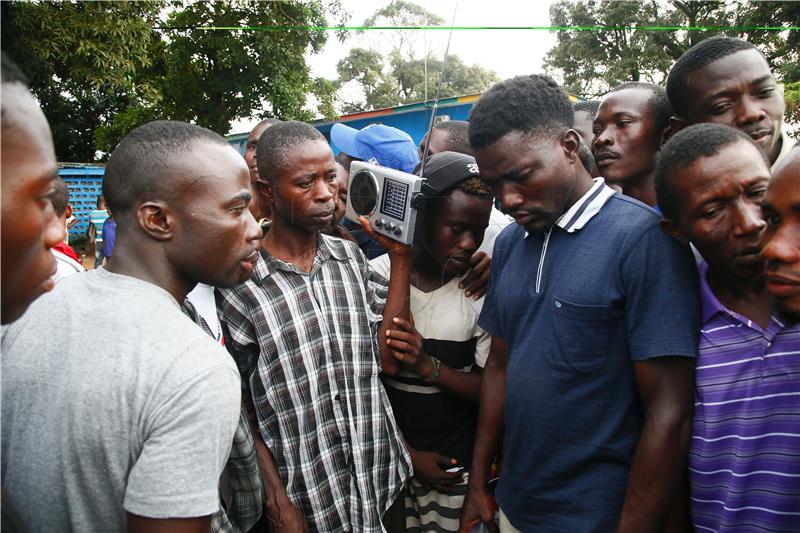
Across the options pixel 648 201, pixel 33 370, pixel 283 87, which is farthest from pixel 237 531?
pixel 283 87

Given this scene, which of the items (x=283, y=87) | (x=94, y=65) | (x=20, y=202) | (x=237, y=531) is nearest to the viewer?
(x=20, y=202)

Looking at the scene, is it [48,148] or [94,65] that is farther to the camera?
[94,65]

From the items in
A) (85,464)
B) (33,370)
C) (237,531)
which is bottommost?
(237,531)

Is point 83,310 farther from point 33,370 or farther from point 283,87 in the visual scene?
point 283,87

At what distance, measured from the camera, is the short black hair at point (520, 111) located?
1.49 metres

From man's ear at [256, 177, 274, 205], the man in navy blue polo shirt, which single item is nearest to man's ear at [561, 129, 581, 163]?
the man in navy blue polo shirt

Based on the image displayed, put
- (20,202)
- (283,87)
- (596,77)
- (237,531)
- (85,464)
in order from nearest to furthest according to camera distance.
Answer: (20,202)
(85,464)
(237,531)
(283,87)
(596,77)

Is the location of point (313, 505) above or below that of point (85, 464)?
below

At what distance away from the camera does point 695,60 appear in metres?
1.69

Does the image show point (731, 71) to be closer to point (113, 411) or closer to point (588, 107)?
point (588, 107)

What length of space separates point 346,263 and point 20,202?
3.78 ft

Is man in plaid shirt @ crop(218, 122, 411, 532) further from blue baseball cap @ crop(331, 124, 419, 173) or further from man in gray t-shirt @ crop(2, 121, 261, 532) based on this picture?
blue baseball cap @ crop(331, 124, 419, 173)

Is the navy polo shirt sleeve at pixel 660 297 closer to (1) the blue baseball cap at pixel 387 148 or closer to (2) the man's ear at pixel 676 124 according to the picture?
(2) the man's ear at pixel 676 124

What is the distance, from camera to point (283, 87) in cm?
1127
